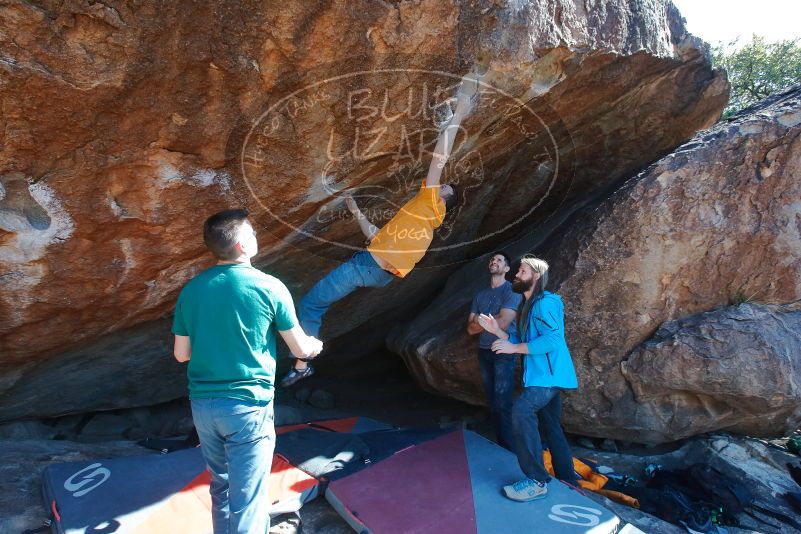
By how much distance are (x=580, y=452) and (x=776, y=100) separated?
3377mm

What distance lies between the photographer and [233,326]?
2.20 metres

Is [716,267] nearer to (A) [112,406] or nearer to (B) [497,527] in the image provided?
(B) [497,527]

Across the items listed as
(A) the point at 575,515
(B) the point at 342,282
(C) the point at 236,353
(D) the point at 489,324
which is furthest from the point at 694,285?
(C) the point at 236,353

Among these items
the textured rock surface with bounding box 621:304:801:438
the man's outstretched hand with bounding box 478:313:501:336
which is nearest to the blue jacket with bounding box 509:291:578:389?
the man's outstretched hand with bounding box 478:313:501:336

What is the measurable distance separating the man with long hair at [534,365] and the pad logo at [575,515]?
0.14m

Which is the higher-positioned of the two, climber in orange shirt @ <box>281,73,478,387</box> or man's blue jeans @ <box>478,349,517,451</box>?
climber in orange shirt @ <box>281,73,478,387</box>

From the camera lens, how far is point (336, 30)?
9.30ft

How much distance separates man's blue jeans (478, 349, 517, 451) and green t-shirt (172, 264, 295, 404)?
6.84 ft

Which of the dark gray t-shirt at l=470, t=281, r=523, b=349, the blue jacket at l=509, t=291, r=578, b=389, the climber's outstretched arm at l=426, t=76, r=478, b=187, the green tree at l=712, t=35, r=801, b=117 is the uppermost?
the green tree at l=712, t=35, r=801, b=117

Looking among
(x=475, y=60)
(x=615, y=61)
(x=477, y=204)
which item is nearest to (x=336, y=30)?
(x=475, y=60)

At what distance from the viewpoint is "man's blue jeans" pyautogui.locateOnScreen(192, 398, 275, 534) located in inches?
87.7

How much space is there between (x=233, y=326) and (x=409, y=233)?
1638 millimetres

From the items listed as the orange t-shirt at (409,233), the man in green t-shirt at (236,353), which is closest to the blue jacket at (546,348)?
the orange t-shirt at (409,233)

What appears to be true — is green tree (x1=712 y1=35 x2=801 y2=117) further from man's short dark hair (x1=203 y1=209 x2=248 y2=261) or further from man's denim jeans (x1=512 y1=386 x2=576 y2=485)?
man's short dark hair (x1=203 y1=209 x2=248 y2=261)
